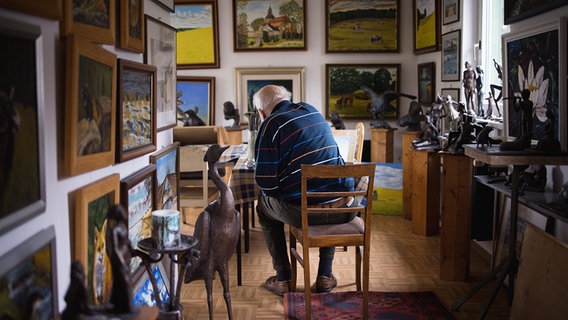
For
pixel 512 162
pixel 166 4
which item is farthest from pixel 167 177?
pixel 512 162

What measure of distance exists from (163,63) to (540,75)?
256 centimetres

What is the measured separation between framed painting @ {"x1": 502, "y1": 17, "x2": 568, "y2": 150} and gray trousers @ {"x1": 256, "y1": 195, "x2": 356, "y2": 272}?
1467 mm

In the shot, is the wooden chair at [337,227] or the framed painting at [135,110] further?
the wooden chair at [337,227]

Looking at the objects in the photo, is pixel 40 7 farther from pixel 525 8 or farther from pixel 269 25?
pixel 269 25

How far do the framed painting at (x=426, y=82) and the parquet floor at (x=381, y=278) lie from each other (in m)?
2.00

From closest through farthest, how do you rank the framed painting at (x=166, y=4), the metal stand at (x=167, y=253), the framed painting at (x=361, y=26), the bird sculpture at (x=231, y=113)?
the metal stand at (x=167, y=253), the framed painting at (x=166, y=4), the bird sculpture at (x=231, y=113), the framed painting at (x=361, y=26)

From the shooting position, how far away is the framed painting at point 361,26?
8.30 metres

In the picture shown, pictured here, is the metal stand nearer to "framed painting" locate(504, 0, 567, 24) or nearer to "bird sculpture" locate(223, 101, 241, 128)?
"framed painting" locate(504, 0, 567, 24)

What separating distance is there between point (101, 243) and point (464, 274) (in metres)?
3.26

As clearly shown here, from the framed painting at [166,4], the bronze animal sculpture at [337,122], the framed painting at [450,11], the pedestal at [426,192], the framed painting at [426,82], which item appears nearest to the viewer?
the framed painting at [166,4]

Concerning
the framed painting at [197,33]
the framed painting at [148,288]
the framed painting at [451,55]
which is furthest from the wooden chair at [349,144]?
the framed painting at [197,33]

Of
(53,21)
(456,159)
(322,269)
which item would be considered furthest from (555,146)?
(53,21)

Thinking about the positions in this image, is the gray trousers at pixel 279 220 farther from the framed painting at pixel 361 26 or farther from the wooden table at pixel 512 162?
the framed painting at pixel 361 26

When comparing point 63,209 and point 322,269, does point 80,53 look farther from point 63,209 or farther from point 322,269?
point 322,269
